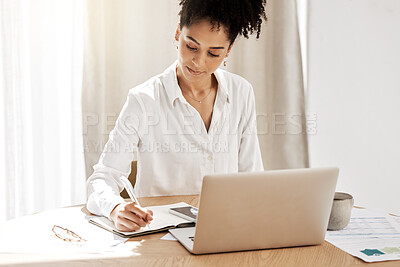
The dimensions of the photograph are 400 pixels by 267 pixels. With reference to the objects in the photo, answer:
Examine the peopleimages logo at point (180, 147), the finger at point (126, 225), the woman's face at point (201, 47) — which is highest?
→ the woman's face at point (201, 47)

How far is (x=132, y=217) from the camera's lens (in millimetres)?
1290

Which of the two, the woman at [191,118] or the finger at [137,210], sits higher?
the woman at [191,118]

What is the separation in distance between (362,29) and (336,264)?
1904mm

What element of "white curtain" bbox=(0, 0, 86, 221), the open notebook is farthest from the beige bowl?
"white curtain" bbox=(0, 0, 86, 221)

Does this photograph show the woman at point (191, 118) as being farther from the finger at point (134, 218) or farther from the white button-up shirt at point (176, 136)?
the finger at point (134, 218)

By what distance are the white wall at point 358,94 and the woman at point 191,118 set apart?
0.89 m

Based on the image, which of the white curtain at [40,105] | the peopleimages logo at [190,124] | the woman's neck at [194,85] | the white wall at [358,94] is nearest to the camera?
the peopleimages logo at [190,124]

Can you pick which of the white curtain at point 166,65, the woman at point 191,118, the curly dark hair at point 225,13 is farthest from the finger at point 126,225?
the white curtain at point 166,65

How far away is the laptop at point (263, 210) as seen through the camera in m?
1.09

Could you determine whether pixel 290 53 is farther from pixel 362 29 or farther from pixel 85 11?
pixel 85 11

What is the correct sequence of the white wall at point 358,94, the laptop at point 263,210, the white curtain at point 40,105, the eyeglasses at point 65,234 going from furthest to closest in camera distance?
the white curtain at point 40,105 < the white wall at point 358,94 < the eyeglasses at point 65,234 < the laptop at point 263,210

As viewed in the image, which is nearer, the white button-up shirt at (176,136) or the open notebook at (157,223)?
the open notebook at (157,223)

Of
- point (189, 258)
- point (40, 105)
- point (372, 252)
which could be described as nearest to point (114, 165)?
point (189, 258)

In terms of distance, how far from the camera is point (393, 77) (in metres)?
2.46
